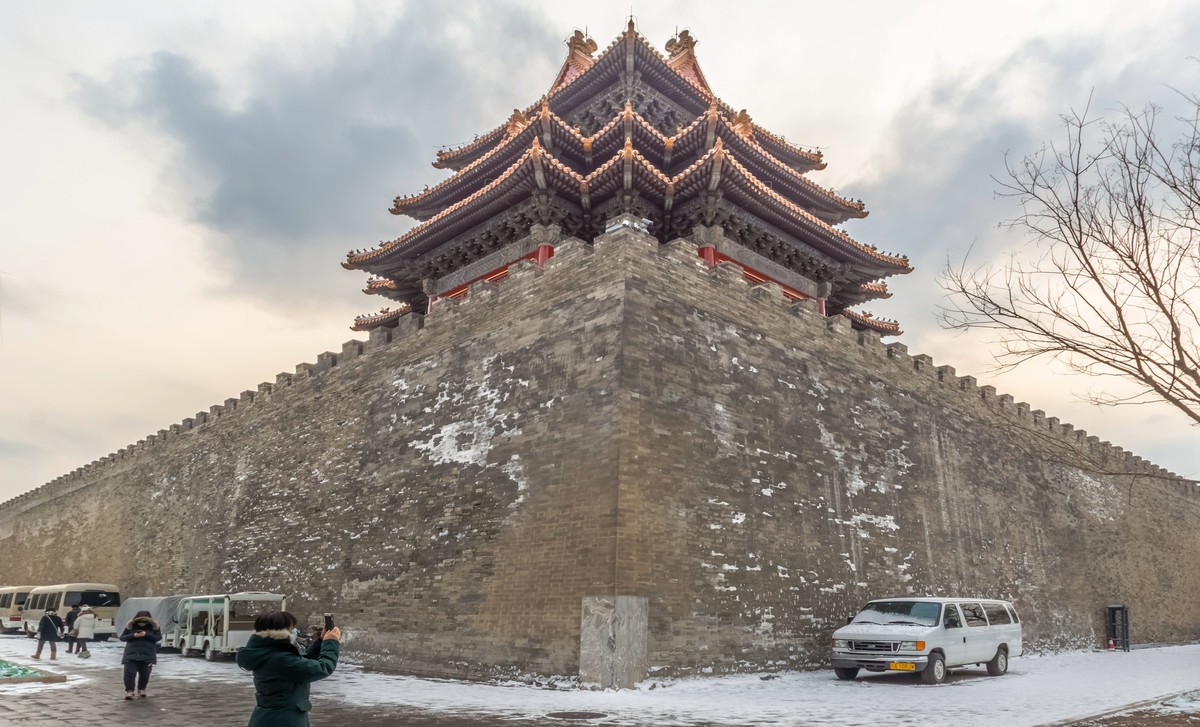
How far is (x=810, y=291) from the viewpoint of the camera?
19.7 meters

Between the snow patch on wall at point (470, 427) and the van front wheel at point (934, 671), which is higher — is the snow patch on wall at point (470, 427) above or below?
above

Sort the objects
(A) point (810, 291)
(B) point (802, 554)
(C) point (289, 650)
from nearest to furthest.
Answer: (C) point (289, 650) → (B) point (802, 554) → (A) point (810, 291)

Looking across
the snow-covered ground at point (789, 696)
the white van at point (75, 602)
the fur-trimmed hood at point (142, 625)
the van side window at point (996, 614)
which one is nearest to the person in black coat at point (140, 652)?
the fur-trimmed hood at point (142, 625)

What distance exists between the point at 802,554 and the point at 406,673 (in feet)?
21.7

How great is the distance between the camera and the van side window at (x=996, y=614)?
12992mm

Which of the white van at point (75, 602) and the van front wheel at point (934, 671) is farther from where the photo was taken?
the white van at point (75, 602)

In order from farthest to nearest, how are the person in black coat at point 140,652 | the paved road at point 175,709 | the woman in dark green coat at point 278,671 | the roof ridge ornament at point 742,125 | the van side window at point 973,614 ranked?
the roof ridge ornament at point 742,125
the van side window at point 973,614
the person in black coat at point 140,652
the paved road at point 175,709
the woman in dark green coat at point 278,671

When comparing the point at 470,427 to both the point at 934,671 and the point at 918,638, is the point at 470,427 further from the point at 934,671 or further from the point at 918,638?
the point at 934,671

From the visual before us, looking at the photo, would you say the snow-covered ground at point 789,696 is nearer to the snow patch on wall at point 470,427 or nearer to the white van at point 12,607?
the snow patch on wall at point 470,427

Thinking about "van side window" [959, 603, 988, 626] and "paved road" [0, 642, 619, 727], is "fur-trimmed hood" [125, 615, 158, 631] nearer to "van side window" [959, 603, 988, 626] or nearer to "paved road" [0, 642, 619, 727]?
"paved road" [0, 642, 619, 727]

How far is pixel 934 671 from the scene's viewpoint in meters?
11.3

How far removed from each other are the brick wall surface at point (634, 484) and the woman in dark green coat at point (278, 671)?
6423mm

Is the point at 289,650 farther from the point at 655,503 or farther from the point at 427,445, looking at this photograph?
the point at 427,445

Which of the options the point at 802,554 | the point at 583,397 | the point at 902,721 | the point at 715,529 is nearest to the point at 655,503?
the point at 715,529
